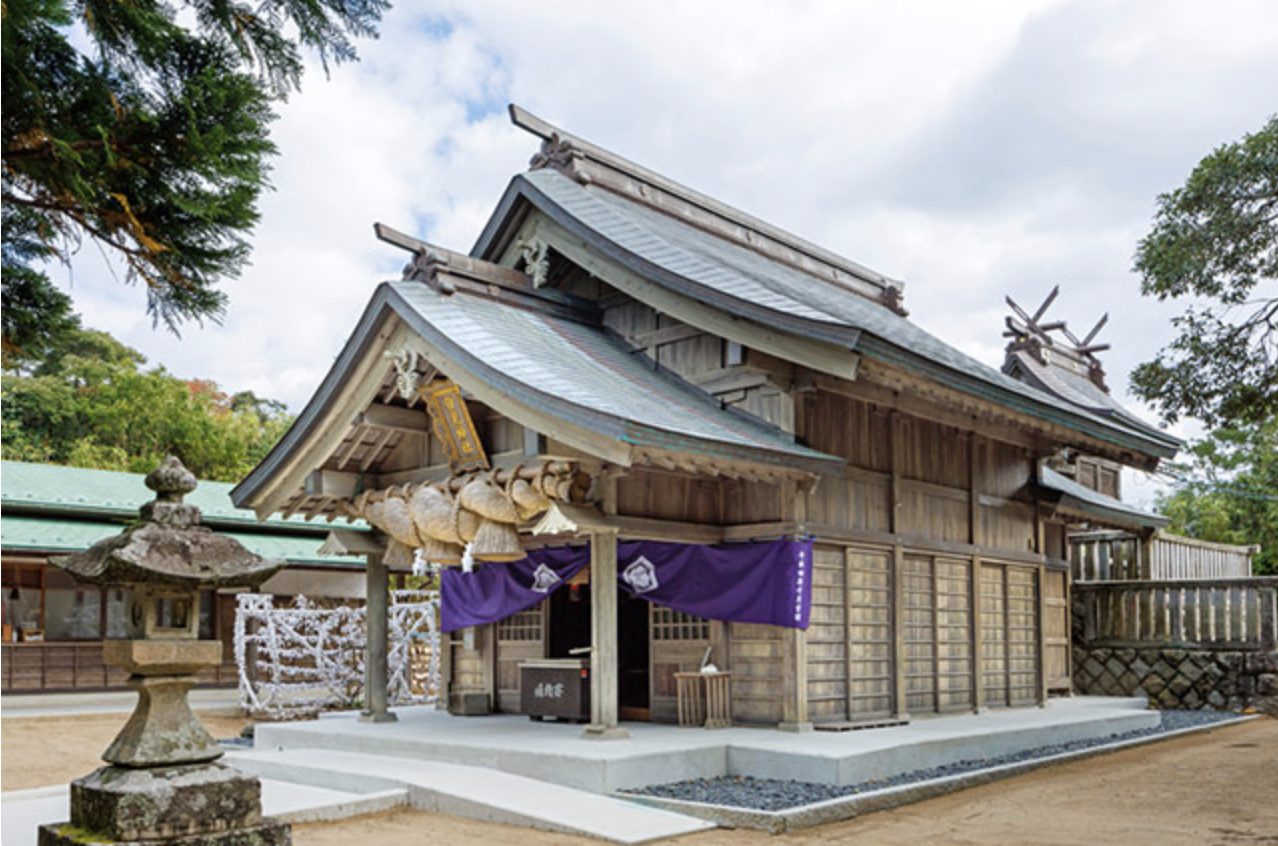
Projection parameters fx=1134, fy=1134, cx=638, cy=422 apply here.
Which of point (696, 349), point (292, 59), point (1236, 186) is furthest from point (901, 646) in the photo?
point (292, 59)

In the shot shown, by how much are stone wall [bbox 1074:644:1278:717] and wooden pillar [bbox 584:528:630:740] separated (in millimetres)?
12211

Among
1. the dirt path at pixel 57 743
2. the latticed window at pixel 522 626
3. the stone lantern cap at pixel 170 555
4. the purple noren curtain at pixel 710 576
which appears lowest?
the dirt path at pixel 57 743

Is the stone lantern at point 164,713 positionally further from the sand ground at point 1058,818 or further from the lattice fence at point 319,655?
the lattice fence at point 319,655

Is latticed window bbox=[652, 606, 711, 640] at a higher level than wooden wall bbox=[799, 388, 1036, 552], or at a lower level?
lower

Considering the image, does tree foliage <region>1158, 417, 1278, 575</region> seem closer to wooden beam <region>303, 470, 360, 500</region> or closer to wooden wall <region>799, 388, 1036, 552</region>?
wooden wall <region>799, 388, 1036, 552</region>

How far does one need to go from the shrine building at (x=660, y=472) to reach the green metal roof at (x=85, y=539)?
6.59 metres

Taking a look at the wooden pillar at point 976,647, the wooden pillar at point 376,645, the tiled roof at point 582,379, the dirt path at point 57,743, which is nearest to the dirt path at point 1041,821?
the wooden pillar at point 976,647

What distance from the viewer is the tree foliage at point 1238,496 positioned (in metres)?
31.4

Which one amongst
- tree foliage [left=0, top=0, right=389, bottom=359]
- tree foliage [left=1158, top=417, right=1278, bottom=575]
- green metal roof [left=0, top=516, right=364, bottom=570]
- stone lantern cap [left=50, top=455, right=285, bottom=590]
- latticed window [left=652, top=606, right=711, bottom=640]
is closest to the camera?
tree foliage [left=0, top=0, right=389, bottom=359]

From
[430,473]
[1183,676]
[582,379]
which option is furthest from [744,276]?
[1183,676]

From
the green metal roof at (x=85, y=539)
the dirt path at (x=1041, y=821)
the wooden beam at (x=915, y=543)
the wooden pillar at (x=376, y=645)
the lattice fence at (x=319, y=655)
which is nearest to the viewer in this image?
the dirt path at (x=1041, y=821)

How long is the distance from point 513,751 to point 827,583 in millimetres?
4137

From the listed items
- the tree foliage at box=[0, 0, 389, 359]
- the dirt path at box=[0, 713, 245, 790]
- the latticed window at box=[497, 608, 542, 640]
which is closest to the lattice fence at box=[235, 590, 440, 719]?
the dirt path at box=[0, 713, 245, 790]

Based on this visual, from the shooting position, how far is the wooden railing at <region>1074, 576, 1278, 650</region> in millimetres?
18297
